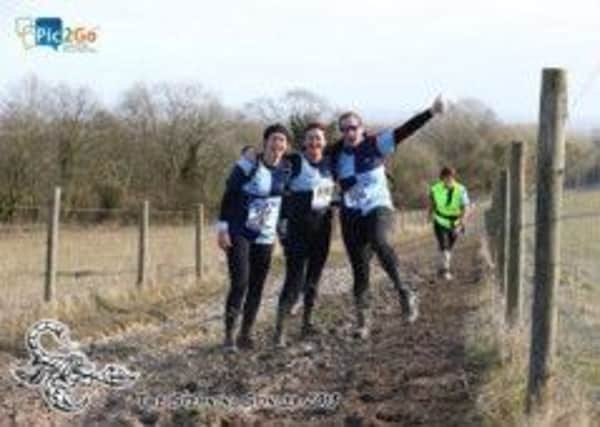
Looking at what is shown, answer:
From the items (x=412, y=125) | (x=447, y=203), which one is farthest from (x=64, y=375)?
(x=447, y=203)

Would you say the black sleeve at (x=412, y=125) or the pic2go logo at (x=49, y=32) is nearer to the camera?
the black sleeve at (x=412, y=125)

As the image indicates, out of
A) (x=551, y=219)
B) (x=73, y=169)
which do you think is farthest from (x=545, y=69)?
(x=73, y=169)

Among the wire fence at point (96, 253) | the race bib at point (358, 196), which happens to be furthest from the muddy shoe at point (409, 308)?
the wire fence at point (96, 253)

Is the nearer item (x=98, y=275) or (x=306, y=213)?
(x=306, y=213)

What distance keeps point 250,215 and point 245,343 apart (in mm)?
1089

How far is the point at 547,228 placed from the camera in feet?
25.6

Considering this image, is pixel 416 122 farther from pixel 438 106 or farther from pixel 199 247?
pixel 199 247

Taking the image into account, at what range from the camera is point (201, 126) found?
165 ft

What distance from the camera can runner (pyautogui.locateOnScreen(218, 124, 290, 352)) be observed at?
1114 cm

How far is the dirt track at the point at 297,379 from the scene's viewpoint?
852 centimetres

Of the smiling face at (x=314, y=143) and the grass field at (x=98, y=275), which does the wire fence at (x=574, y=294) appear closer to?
the smiling face at (x=314, y=143)

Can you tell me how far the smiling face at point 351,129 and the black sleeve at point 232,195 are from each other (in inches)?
36.6

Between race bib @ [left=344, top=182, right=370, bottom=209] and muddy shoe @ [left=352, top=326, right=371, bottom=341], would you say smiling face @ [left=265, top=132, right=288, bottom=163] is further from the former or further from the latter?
muddy shoe @ [left=352, top=326, right=371, bottom=341]

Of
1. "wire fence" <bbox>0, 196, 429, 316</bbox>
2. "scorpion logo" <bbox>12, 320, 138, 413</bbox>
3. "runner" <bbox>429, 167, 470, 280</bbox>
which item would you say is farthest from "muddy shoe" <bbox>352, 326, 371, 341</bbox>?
"runner" <bbox>429, 167, 470, 280</bbox>
